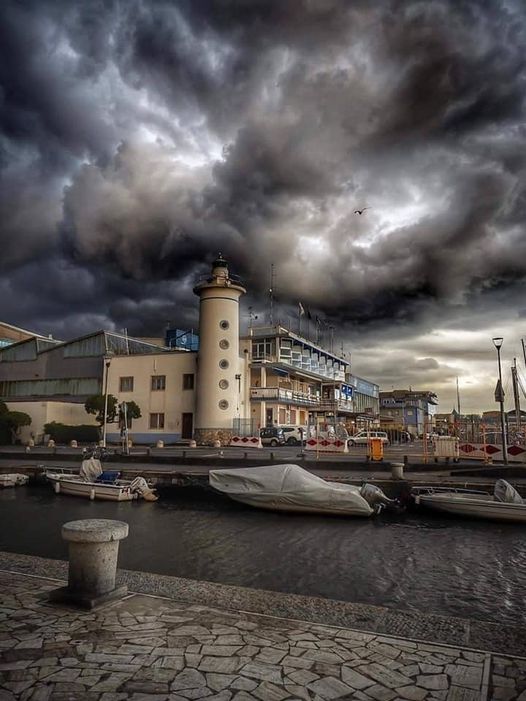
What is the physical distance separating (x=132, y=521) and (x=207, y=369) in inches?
1119

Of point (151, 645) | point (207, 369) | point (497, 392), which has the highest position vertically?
point (207, 369)

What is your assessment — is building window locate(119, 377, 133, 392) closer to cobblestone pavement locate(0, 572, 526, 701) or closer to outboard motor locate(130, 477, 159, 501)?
outboard motor locate(130, 477, 159, 501)

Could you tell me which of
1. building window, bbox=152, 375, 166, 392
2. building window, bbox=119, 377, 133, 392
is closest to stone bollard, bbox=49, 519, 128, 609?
building window, bbox=152, 375, 166, 392

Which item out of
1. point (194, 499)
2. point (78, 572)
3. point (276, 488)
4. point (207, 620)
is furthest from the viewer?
point (194, 499)

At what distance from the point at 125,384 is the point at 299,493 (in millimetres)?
34971

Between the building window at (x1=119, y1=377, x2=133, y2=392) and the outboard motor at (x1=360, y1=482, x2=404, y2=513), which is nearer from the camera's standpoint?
the outboard motor at (x1=360, y1=482, x2=404, y2=513)

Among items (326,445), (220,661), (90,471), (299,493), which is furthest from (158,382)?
(220,661)

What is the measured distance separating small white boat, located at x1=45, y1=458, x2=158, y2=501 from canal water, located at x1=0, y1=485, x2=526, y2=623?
1.16m

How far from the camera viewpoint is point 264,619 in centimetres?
609

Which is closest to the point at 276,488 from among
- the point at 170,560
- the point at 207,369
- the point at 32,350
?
the point at 170,560

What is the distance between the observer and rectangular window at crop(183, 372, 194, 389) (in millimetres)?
48781

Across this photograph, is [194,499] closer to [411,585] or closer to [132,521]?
[132,521]

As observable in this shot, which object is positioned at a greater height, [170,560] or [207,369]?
[207,369]

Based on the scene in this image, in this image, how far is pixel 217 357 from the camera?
46.7m
